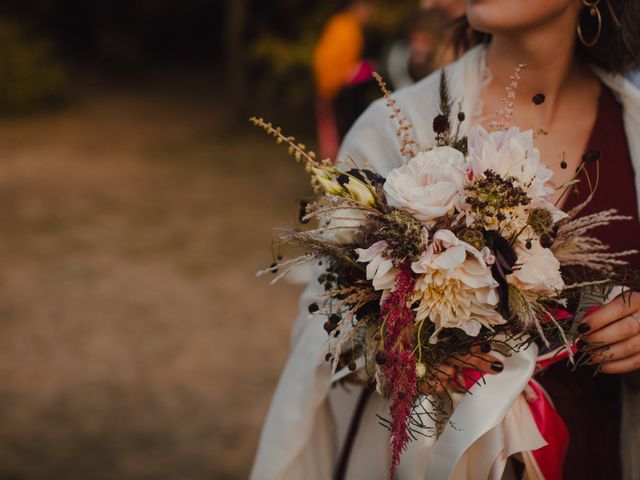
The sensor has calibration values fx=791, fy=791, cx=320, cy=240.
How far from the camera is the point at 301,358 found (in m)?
2.22

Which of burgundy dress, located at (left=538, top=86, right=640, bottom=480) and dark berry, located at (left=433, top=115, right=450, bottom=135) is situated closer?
dark berry, located at (left=433, top=115, right=450, bottom=135)

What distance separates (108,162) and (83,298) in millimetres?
4372

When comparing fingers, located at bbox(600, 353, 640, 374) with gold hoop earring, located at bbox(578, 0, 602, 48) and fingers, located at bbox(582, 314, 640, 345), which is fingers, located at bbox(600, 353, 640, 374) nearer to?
fingers, located at bbox(582, 314, 640, 345)

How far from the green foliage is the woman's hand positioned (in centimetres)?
1174

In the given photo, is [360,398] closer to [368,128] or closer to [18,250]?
[368,128]

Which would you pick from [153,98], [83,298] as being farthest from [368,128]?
[153,98]

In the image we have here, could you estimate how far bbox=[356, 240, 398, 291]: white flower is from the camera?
1.57 meters

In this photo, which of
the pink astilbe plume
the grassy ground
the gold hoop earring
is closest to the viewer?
the pink astilbe plume

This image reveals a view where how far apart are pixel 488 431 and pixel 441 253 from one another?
0.54 m

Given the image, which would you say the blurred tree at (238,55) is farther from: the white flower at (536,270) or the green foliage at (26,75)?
the white flower at (536,270)

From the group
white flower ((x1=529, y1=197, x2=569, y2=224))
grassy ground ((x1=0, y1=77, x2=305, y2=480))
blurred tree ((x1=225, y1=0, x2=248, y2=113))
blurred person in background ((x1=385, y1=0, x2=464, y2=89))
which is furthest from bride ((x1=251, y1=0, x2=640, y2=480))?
blurred tree ((x1=225, y1=0, x2=248, y2=113))

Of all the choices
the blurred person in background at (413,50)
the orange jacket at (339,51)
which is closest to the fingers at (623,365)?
the blurred person in background at (413,50)

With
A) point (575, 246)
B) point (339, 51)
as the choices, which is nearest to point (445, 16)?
point (575, 246)

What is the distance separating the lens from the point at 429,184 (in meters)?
1.60
